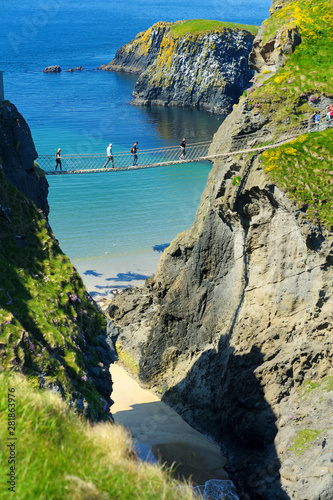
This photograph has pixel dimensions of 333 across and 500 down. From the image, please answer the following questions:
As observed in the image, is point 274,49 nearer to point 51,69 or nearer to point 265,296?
point 265,296

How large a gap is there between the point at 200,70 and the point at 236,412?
230ft

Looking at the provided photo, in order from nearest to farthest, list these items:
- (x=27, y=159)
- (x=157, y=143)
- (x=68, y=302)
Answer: (x=68, y=302), (x=27, y=159), (x=157, y=143)

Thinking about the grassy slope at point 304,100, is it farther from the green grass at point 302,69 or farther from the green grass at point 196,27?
the green grass at point 196,27

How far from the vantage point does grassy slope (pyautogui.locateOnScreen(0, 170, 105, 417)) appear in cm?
1290

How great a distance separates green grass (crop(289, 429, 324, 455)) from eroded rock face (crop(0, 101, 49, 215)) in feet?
39.0

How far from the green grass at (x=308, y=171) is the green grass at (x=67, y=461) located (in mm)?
12129

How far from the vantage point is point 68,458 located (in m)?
8.91

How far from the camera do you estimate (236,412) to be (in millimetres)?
22062

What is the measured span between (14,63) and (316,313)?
10901 cm

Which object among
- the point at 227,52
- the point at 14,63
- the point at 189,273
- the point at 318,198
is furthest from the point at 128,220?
the point at 14,63

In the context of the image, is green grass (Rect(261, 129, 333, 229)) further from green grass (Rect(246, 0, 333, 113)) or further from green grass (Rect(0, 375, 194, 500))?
green grass (Rect(0, 375, 194, 500))

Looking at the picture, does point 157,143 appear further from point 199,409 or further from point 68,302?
point 68,302

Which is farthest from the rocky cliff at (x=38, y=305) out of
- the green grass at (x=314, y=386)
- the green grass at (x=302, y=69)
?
the green grass at (x=302, y=69)

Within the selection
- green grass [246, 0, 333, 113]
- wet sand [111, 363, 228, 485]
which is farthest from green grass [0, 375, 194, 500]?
green grass [246, 0, 333, 113]
